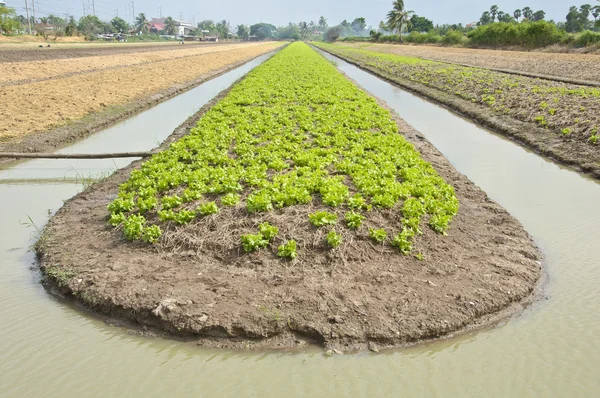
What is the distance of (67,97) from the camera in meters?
20.8

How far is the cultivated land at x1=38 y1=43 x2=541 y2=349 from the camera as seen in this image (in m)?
6.08

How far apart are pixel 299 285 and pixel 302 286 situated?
0.05m

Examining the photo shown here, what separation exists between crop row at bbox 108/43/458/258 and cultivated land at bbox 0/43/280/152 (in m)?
5.24

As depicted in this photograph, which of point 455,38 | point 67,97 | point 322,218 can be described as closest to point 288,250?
point 322,218

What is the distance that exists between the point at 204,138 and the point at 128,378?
9365 mm

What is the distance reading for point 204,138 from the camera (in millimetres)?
13742

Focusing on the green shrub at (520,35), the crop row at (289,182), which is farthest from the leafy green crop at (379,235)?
the green shrub at (520,35)

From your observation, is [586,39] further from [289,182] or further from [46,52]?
[46,52]

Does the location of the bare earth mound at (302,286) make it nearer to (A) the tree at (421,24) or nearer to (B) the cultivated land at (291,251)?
(B) the cultivated land at (291,251)

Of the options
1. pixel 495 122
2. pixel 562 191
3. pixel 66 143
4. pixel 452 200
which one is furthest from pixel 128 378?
pixel 495 122

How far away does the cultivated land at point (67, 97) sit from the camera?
1572cm

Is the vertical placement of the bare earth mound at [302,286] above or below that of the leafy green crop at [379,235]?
below

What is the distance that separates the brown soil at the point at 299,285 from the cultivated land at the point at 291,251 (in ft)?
0.07

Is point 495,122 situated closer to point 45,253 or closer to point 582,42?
point 45,253
